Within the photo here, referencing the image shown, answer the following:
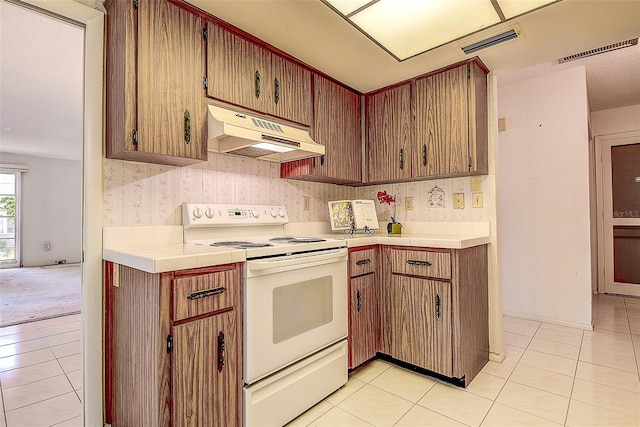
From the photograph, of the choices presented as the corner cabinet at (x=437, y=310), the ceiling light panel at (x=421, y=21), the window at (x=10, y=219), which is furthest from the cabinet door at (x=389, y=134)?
the window at (x=10, y=219)

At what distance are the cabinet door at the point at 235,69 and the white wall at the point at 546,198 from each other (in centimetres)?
229

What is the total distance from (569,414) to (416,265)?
3.44 ft

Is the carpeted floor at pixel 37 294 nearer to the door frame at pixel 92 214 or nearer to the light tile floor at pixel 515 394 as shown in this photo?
the door frame at pixel 92 214

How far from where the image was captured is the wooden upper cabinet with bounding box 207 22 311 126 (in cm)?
179

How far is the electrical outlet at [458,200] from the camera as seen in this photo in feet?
8.31

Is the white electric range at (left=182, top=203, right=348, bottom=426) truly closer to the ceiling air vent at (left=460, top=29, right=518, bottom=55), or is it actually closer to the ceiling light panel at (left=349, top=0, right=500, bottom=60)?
the ceiling light panel at (left=349, top=0, right=500, bottom=60)

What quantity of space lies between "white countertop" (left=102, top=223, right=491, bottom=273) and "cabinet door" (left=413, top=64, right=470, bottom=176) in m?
0.49

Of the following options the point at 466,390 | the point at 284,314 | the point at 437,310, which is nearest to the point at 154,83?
the point at 284,314

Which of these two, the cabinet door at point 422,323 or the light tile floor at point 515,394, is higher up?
the cabinet door at point 422,323

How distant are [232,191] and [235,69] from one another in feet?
2.43

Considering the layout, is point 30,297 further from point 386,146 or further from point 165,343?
point 386,146

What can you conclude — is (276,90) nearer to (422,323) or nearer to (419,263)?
(419,263)

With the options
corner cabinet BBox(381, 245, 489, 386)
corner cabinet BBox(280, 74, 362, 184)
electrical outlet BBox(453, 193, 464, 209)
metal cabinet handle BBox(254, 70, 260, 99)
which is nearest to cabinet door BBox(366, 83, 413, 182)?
corner cabinet BBox(280, 74, 362, 184)

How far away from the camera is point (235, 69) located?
6.17 ft
